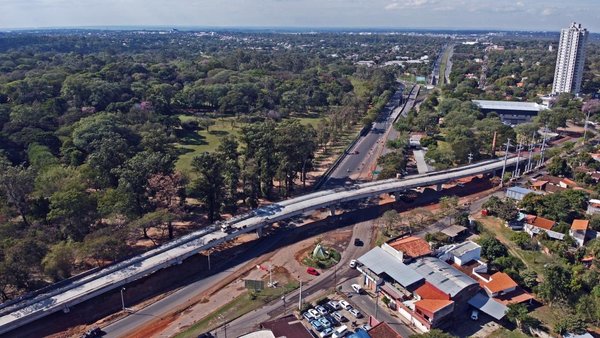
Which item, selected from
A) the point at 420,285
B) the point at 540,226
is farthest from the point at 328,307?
the point at 540,226

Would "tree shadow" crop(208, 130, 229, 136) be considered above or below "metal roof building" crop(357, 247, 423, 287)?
above

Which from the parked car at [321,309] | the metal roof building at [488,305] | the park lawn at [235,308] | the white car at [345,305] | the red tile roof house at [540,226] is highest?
the red tile roof house at [540,226]

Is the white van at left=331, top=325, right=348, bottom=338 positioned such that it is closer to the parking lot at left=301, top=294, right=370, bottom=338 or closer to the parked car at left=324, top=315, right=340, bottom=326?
the parking lot at left=301, top=294, right=370, bottom=338

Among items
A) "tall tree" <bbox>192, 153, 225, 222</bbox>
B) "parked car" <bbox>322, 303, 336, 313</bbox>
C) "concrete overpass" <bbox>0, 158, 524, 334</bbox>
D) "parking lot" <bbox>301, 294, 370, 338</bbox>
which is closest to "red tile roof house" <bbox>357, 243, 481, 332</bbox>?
"parking lot" <bbox>301, 294, 370, 338</bbox>

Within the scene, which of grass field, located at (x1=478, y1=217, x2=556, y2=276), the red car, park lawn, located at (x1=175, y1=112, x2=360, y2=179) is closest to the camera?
the red car

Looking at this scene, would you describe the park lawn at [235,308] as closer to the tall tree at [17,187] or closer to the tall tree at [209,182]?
the tall tree at [209,182]

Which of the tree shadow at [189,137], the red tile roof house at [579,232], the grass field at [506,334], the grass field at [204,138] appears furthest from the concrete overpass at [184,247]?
the tree shadow at [189,137]
